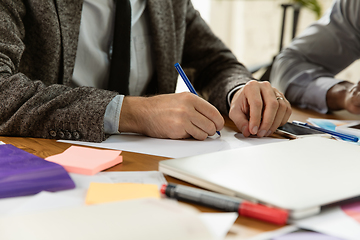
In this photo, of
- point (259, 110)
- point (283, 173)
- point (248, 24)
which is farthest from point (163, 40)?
point (248, 24)

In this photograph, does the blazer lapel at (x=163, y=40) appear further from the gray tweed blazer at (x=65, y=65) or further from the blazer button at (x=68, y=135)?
the blazer button at (x=68, y=135)

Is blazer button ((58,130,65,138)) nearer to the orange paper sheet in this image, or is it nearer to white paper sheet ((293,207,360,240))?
the orange paper sheet

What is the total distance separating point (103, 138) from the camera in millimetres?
648

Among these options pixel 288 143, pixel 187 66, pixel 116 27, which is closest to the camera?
pixel 288 143

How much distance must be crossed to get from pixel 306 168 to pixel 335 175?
0.03 metres

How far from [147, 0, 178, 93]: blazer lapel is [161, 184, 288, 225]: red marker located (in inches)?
29.9

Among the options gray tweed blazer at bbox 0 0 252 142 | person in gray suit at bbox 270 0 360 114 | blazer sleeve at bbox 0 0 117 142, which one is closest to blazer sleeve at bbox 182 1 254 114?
gray tweed blazer at bbox 0 0 252 142

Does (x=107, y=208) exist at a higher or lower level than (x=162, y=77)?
higher

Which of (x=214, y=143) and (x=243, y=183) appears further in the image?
(x=214, y=143)

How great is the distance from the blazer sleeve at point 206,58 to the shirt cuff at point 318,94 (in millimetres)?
205

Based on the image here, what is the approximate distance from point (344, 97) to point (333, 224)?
0.78 m

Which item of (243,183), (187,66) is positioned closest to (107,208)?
(243,183)

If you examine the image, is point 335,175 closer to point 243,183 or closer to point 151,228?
point 243,183

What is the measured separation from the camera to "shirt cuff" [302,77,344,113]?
1.06 m
